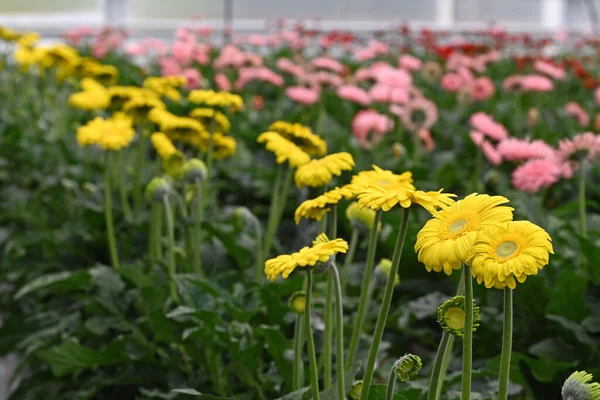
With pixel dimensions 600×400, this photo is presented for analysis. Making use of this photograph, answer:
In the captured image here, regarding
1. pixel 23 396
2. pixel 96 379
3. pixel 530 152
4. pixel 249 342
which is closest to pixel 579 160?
pixel 530 152

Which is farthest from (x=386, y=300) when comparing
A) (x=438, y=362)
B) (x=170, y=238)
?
(x=170, y=238)

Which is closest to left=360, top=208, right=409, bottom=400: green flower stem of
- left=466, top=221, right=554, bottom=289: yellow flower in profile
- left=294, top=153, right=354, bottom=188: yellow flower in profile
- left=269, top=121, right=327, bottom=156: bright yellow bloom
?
left=466, top=221, right=554, bottom=289: yellow flower in profile

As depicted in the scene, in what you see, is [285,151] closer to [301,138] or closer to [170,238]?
[301,138]

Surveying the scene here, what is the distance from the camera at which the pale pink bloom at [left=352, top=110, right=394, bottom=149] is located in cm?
225

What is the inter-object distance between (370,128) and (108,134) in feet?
3.15

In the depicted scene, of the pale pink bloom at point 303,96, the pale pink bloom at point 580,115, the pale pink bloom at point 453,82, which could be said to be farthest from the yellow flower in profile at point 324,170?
the pale pink bloom at point 453,82

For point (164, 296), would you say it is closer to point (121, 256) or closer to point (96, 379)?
point (96, 379)

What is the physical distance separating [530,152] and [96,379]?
0.84m

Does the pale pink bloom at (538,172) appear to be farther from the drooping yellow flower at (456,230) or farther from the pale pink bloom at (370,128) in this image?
the drooping yellow flower at (456,230)

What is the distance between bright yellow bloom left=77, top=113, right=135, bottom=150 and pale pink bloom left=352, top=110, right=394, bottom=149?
0.85m

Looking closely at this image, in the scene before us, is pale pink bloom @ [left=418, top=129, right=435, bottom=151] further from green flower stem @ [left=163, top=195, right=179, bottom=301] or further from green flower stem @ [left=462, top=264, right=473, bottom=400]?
green flower stem @ [left=462, top=264, right=473, bottom=400]

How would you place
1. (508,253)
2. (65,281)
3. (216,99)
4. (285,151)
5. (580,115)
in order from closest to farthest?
(508,253) < (285,151) < (216,99) < (65,281) < (580,115)

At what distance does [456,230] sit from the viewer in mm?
681

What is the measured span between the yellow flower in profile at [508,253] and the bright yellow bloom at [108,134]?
0.90 metres
